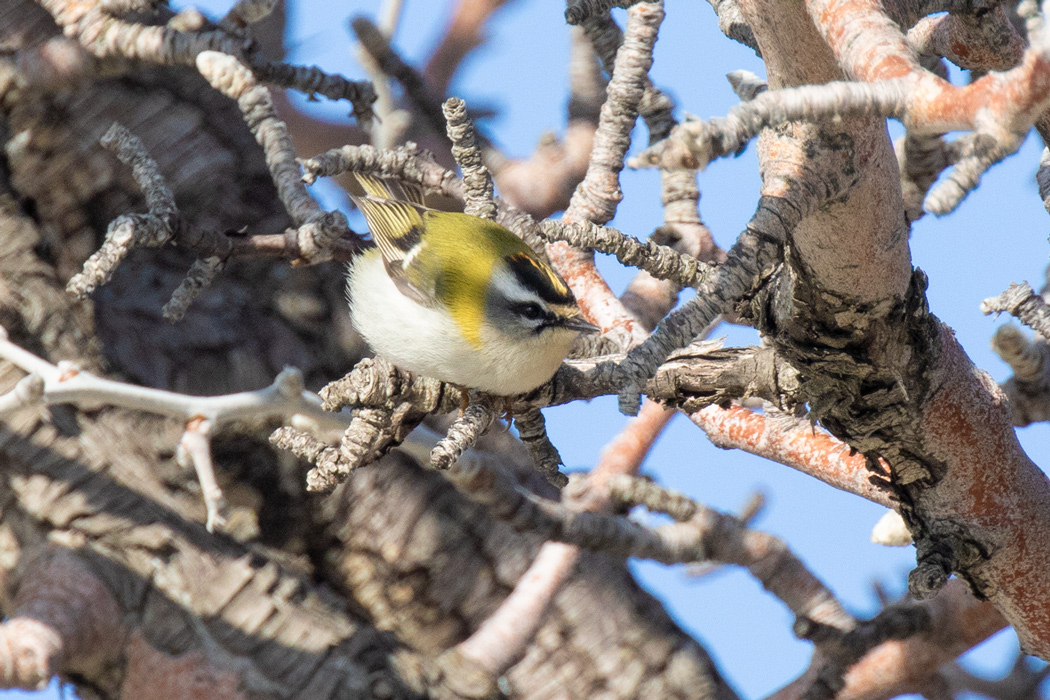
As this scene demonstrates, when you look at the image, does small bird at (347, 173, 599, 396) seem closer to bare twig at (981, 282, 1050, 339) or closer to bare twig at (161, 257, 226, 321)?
bare twig at (161, 257, 226, 321)

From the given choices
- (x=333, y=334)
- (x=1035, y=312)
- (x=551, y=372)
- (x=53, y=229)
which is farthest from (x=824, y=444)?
(x=53, y=229)

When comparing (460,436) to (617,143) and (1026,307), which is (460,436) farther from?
(1026,307)

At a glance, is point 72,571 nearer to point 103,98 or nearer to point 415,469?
point 415,469

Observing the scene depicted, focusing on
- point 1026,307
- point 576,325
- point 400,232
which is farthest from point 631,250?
point 400,232

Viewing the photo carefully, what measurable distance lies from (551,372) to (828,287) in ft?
1.85

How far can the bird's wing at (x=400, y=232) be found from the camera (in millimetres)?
2162

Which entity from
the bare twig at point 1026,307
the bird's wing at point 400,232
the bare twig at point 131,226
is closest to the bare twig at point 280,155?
the bird's wing at point 400,232

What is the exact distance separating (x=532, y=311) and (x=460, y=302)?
220 millimetres

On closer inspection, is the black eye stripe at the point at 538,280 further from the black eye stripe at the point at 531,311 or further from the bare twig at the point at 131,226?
the bare twig at the point at 131,226

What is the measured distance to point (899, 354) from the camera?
5.24 ft

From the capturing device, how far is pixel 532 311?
193 cm

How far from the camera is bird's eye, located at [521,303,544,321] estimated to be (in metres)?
1.92

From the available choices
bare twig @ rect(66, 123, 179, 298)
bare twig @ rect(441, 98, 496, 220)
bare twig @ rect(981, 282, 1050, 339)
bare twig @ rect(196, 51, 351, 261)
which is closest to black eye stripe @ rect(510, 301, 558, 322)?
bare twig @ rect(441, 98, 496, 220)

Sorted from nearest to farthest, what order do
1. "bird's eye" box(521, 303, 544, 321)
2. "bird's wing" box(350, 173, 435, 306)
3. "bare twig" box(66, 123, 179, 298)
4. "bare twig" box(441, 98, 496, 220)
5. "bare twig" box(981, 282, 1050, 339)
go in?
"bare twig" box(441, 98, 496, 220)
"bare twig" box(66, 123, 179, 298)
"bare twig" box(981, 282, 1050, 339)
"bird's eye" box(521, 303, 544, 321)
"bird's wing" box(350, 173, 435, 306)
